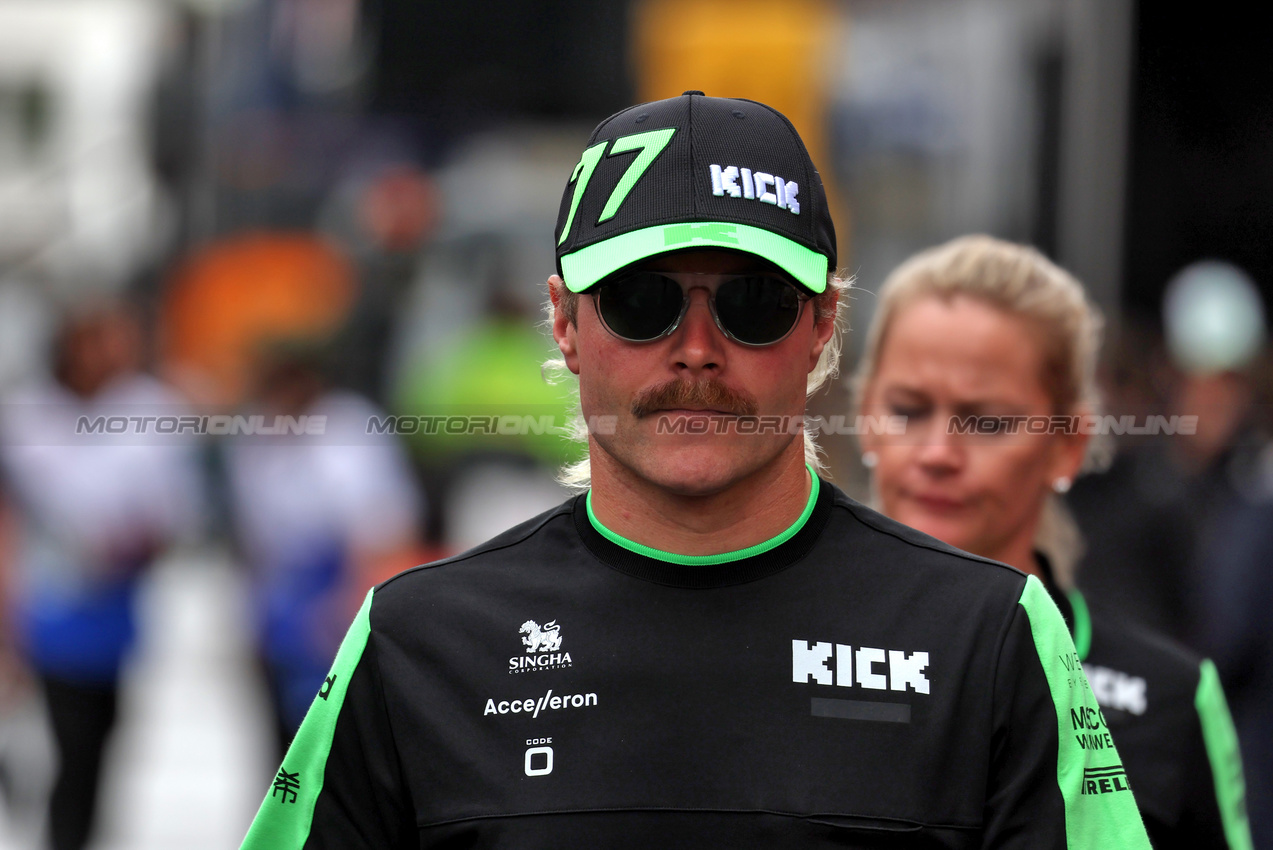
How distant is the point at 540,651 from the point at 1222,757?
145 cm

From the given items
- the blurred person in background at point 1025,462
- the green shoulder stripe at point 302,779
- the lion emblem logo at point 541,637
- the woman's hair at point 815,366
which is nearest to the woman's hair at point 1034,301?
the blurred person in background at point 1025,462

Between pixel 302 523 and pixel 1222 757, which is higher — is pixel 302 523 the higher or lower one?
the higher one

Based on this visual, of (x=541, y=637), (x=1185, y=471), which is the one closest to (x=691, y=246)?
(x=541, y=637)

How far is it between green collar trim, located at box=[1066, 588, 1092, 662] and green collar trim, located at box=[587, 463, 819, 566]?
3.31 ft

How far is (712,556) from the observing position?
2.03 meters

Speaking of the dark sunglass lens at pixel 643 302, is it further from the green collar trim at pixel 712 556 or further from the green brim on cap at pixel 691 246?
the green collar trim at pixel 712 556

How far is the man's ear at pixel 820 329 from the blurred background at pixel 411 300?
0.53 m

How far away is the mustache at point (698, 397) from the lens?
2010 millimetres

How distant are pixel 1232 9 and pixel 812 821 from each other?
27.8 ft

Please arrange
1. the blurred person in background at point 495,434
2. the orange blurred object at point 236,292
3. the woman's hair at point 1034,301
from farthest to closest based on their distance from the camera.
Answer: the orange blurred object at point 236,292
the blurred person in background at point 495,434
the woman's hair at point 1034,301

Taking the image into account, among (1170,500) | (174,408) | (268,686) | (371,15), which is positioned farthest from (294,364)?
(371,15)

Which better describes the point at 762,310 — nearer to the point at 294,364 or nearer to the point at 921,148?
the point at 294,364

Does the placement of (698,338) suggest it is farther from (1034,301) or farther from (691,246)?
(1034,301)

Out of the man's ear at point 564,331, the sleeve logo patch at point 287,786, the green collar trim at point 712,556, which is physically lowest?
the sleeve logo patch at point 287,786
